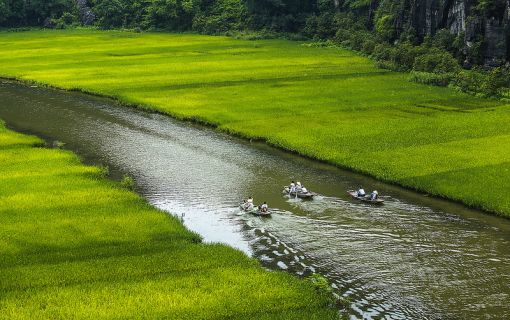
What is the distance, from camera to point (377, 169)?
3284cm

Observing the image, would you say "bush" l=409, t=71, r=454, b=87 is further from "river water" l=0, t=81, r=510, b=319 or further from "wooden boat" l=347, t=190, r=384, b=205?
"wooden boat" l=347, t=190, r=384, b=205

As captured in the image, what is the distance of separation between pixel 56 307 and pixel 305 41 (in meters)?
86.7

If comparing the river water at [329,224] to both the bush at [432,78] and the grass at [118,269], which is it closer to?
the grass at [118,269]

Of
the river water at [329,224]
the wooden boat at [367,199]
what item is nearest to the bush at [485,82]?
the river water at [329,224]

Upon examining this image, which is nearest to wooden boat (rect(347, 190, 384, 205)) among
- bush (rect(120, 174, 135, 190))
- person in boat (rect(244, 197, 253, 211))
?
person in boat (rect(244, 197, 253, 211))

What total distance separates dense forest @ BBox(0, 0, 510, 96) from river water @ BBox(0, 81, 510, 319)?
2662cm

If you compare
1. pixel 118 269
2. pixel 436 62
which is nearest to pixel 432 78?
pixel 436 62

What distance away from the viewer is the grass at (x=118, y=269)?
733 inches

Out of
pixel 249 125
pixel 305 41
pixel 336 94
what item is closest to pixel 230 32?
pixel 305 41

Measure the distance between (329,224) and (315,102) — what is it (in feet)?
84.8

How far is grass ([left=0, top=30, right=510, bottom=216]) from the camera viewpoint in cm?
3322

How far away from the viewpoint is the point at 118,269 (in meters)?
21.0

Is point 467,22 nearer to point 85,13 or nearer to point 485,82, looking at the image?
point 485,82

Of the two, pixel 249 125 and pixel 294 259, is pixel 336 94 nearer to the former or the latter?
pixel 249 125
